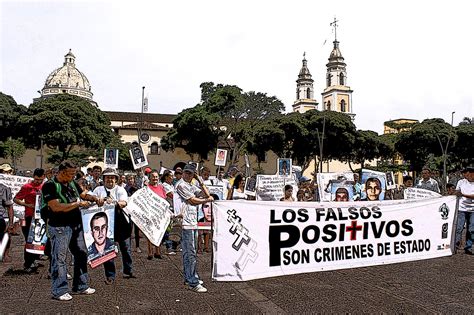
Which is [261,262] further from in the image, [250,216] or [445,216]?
[445,216]

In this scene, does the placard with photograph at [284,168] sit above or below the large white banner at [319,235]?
above

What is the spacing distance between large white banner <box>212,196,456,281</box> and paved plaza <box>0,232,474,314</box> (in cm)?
39

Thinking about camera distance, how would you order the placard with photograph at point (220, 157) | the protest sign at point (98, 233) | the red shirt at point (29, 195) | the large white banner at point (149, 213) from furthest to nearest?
the placard with photograph at point (220, 157) → the red shirt at point (29, 195) → the large white banner at point (149, 213) → the protest sign at point (98, 233)

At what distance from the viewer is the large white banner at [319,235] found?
6.98 m

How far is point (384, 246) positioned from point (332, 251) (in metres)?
0.93

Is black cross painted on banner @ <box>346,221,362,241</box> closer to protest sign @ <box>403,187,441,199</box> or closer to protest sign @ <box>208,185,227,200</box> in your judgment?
protest sign @ <box>403,187,441,199</box>

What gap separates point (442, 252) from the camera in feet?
28.6

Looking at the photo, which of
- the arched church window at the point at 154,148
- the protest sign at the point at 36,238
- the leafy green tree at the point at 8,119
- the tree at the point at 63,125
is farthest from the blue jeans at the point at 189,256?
the arched church window at the point at 154,148

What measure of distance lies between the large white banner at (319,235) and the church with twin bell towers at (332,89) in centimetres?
10240

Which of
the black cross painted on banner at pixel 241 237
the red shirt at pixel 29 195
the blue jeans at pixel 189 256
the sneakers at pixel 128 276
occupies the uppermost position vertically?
the red shirt at pixel 29 195

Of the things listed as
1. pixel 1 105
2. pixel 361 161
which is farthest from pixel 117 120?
pixel 361 161

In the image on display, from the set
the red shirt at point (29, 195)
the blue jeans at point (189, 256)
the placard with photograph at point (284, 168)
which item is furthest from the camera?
the placard with photograph at point (284, 168)

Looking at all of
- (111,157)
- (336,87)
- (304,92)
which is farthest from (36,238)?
(304,92)

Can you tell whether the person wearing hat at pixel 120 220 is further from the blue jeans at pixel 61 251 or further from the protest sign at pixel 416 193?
the protest sign at pixel 416 193
